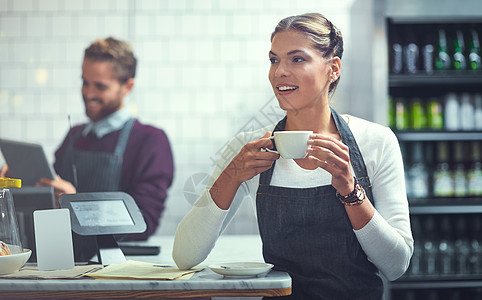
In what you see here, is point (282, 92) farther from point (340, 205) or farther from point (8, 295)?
point (8, 295)

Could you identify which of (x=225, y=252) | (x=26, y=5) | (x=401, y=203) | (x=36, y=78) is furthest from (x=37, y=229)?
(x=26, y=5)

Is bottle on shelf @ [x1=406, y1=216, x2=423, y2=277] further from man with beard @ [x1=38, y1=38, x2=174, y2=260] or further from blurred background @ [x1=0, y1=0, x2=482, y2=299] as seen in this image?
man with beard @ [x1=38, y1=38, x2=174, y2=260]

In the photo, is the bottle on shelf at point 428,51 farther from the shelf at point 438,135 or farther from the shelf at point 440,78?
the shelf at point 438,135

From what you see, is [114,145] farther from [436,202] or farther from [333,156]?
[333,156]

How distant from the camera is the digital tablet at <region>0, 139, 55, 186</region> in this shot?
2.11m

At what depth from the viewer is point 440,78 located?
9.62ft

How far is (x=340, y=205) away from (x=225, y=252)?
517 millimetres

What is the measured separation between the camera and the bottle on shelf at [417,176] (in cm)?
297

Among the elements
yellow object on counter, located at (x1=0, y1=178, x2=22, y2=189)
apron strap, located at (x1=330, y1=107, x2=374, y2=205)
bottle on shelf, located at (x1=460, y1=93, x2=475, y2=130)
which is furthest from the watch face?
bottle on shelf, located at (x1=460, y1=93, x2=475, y2=130)

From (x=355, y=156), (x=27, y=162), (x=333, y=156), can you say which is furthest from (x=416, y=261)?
(x=27, y=162)

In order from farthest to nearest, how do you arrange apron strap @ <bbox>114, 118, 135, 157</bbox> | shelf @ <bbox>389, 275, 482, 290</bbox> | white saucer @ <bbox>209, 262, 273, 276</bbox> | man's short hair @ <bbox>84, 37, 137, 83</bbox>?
man's short hair @ <bbox>84, 37, 137, 83</bbox> < apron strap @ <bbox>114, 118, 135, 157</bbox> < shelf @ <bbox>389, 275, 482, 290</bbox> < white saucer @ <bbox>209, 262, 273, 276</bbox>

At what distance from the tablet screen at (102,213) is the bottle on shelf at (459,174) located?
1996 mm

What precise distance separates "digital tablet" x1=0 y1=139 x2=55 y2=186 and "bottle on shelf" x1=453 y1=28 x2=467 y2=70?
7.00ft

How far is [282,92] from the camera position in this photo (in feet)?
5.38
